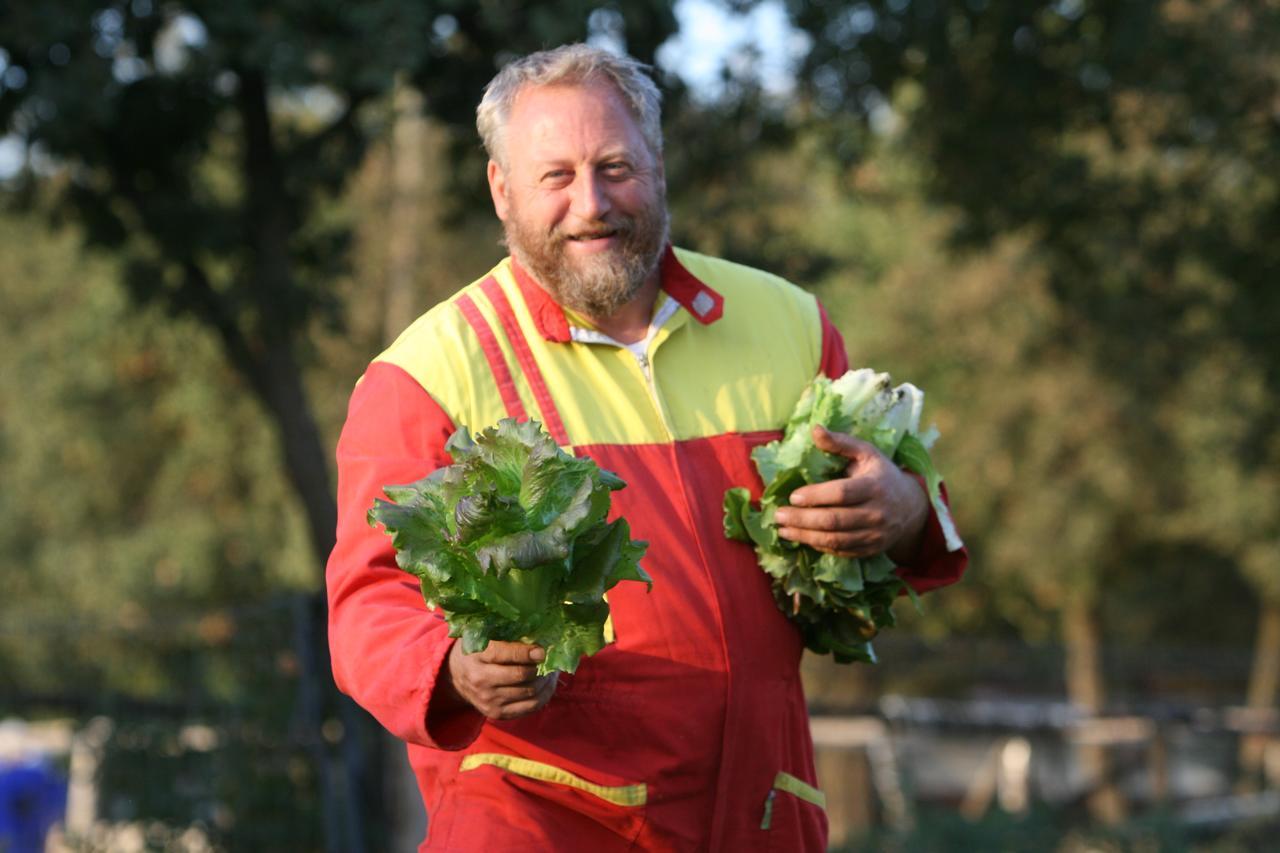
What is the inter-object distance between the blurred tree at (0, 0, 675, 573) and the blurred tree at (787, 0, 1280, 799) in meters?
1.98

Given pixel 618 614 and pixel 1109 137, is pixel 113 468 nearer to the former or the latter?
pixel 1109 137

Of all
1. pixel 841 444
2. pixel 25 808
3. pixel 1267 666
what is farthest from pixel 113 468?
pixel 841 444

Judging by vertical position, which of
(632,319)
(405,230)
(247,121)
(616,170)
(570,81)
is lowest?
(632,319)

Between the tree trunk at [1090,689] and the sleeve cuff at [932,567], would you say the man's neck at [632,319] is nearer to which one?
the sleeve cuff at [932,567]

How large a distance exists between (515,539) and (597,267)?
2.72 feet

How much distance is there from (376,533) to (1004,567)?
21.8 meters

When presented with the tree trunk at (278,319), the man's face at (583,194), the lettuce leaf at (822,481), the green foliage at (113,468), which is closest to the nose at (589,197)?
the man's face at (583,194)

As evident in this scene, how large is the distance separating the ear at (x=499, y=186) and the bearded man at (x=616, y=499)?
0.4 inches

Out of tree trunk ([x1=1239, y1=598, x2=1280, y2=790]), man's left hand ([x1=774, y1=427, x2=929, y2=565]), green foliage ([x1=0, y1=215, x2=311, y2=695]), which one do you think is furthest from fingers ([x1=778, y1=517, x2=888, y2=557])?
tree trunk ([x1=1239, y1=598, x2=1280, y2=790])

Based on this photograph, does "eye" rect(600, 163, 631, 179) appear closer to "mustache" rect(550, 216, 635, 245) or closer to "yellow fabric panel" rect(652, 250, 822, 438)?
"mustache" rect(550, 216, 635, 245)

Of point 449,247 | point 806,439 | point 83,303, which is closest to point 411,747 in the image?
point 806,439

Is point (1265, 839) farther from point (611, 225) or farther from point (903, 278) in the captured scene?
point (903, 278)

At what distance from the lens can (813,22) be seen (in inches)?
362

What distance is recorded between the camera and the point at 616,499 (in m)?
3.12
